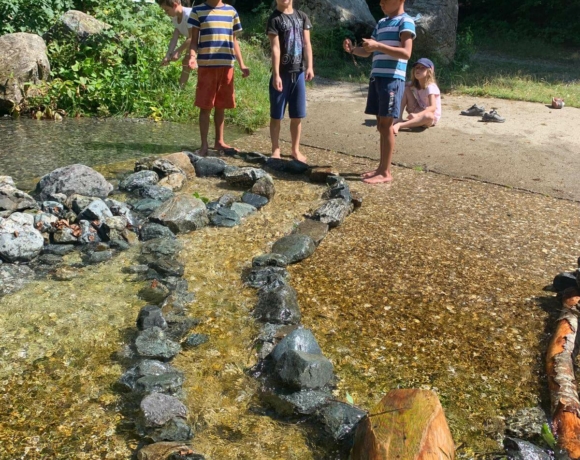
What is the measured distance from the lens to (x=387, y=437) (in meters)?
2.37

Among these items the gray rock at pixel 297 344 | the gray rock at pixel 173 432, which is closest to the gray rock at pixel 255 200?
the gray rock at pixel 297 344

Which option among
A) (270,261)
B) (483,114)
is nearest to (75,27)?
(483,114)

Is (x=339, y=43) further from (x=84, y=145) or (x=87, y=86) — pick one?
(x=84, y=145)

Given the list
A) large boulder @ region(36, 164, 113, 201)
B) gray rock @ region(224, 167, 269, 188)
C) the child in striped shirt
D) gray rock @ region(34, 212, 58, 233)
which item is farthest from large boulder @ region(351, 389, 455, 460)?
the child in striped shirt

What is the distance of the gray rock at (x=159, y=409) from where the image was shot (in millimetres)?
2666

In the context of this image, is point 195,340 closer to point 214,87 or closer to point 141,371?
point 141,371

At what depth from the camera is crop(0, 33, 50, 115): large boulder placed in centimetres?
809

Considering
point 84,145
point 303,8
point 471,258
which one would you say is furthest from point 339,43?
point 471,258

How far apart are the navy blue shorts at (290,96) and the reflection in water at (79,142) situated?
1.20 meters

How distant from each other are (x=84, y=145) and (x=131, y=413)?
462 cm

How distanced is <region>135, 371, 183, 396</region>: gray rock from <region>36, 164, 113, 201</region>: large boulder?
2.54 m

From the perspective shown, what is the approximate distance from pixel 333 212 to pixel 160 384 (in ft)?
7.50

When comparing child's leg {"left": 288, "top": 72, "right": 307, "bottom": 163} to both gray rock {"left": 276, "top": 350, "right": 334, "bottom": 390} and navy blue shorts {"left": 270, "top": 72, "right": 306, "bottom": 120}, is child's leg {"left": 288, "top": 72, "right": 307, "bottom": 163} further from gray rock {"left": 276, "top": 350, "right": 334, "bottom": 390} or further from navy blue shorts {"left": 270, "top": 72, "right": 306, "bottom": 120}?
gray rock {"left": 276, "top": 350, "right": 334, "bottom": 390}

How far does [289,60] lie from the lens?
19.4ft
